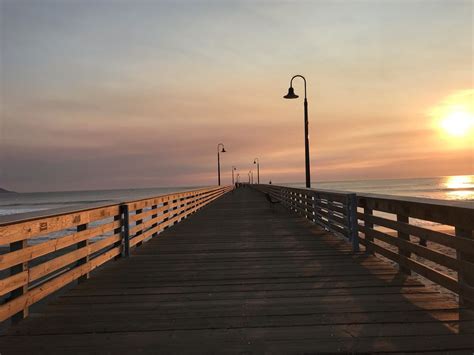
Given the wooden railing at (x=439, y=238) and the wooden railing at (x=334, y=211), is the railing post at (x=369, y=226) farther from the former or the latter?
the wooden railing at (x=439, y=238)

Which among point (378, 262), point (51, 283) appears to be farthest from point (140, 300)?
point (378, 262)

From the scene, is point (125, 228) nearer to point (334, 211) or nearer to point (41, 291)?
point (41, 291)

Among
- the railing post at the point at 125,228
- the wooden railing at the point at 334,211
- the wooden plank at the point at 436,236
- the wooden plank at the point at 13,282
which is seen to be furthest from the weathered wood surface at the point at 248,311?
the wooden railing at the point at 334,211

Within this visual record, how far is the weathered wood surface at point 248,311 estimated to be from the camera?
11.3ft

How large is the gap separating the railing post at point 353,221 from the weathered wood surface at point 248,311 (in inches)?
17.9

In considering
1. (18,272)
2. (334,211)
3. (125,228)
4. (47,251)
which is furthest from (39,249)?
(334,211)

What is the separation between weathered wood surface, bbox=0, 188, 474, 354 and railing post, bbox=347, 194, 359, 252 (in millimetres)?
454

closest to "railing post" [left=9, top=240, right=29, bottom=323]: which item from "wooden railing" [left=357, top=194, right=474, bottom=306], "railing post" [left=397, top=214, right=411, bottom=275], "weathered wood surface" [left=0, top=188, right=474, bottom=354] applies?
"weathered wood surface" [left=0, top=188, right=474, bottom=354]

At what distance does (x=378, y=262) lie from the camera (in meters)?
6.45

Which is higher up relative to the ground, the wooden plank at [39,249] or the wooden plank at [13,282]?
the wooden plank at [39,249]

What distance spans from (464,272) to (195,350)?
2.78 m

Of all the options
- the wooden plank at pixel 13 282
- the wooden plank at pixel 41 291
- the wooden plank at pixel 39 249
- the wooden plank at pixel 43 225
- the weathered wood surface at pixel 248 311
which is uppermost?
the wooden plank at pixel 43 225

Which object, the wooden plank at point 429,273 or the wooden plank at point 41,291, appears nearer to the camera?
the wooden plank at point 41,291

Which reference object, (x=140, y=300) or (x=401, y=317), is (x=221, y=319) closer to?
(x=140, y=300)
